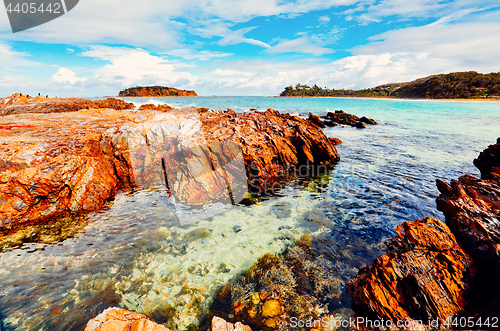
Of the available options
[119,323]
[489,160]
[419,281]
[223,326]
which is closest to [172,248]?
[119,323]

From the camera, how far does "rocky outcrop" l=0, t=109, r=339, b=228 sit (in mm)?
7836

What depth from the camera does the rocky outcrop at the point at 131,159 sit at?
7.84m

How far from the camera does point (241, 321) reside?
4605 millimetres

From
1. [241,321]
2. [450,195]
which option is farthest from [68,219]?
[450,195]

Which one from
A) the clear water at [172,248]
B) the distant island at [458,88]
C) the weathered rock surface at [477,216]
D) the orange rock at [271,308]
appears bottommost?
the orange rock at [271,308]

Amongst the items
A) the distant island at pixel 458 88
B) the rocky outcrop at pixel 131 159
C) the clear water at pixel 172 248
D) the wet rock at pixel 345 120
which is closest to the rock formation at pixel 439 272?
the clear water at pixel 172 248

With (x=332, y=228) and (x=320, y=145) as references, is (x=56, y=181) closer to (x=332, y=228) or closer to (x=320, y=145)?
(x=332, y=228)

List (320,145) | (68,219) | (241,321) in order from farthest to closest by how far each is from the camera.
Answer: (320,145), (68,219), (241,321)

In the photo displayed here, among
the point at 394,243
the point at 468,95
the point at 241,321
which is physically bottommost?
the point at 241,321

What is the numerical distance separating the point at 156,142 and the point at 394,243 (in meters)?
12.1

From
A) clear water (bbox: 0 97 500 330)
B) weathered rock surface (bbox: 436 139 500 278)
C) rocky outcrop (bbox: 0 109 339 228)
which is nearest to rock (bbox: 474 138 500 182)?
clear water (bbox: 0 97 500 330)

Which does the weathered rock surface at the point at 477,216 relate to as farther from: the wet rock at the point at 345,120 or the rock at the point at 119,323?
the wet rock at the point at 345,120

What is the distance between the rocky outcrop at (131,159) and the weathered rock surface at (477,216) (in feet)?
25.7

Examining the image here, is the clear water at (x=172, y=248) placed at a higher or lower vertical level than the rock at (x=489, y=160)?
lower
